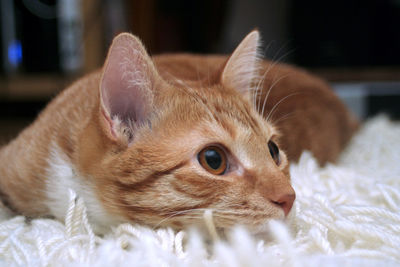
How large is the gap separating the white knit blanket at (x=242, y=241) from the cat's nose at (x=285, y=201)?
0.03 meters

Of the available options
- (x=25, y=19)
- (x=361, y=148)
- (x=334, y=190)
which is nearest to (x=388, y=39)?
(x=361, y=148)

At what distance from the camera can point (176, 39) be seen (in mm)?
3756

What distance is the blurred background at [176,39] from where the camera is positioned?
3.12 metres

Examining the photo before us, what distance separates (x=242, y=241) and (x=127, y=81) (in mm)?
428

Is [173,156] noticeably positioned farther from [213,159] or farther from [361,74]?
[361,74]

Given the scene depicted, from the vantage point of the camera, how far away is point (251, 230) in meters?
0.74

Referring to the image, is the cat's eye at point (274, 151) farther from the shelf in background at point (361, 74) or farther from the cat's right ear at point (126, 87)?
the shelf in background at point (361, 74)

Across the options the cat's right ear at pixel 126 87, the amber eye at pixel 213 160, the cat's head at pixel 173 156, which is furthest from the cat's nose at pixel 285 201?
the cat's right ear at pixel 126 87

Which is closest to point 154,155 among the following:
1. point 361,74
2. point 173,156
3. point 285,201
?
point 173,156

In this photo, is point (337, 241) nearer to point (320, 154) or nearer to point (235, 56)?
point (235, 56)

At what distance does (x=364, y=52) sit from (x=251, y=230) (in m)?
3.30

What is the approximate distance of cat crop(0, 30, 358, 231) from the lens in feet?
2.48

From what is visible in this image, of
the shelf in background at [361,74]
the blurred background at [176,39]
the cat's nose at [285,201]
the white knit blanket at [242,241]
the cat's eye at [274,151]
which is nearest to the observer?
the white knit blanket at [242,241]

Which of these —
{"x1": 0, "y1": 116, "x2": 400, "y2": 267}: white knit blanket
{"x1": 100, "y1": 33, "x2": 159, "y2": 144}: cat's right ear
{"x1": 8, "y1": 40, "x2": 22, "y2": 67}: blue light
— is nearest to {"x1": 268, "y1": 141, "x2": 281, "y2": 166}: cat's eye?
{"x1": 0, "y1": 116, "x2": 400, "y2": 267}: white knit blanket
